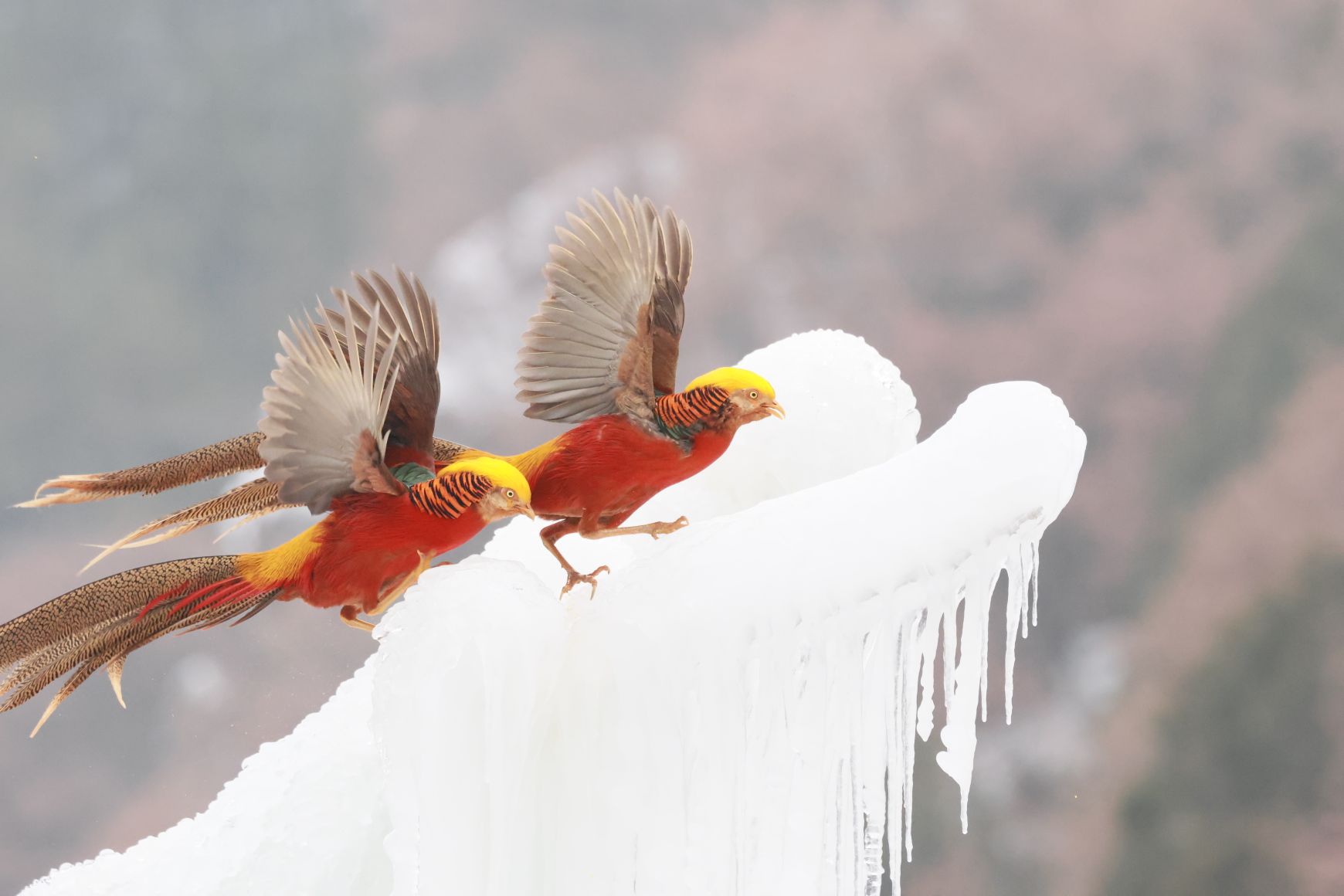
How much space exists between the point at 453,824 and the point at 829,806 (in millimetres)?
187

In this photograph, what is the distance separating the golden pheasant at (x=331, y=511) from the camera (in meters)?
0.58

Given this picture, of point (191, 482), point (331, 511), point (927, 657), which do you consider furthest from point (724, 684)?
point (191, 482)

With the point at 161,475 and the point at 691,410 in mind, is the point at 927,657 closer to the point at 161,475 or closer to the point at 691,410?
the point at 691,410

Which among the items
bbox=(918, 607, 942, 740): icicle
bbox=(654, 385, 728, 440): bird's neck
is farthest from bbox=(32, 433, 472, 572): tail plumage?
bbox=(918, 607, 942, 740): icicle

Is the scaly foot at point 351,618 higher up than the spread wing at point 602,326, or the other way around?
the spread wing at point 602,326

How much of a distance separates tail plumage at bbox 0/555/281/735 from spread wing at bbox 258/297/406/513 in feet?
0.20

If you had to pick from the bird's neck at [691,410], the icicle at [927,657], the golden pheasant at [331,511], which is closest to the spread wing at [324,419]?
the golden pheasant at [331,511]

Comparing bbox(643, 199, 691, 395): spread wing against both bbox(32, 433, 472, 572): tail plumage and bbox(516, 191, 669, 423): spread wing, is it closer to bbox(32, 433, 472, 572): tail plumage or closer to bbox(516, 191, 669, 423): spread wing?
bbox(516, 191, 669, 423): spread wing

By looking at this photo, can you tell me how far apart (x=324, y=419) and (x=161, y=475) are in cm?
13

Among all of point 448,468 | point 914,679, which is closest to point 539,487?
point 448,468

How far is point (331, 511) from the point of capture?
2.02 ft

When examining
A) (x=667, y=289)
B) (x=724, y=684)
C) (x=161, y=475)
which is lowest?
(x=724, y=684)

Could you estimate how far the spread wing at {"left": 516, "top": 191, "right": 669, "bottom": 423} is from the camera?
0.66 meters

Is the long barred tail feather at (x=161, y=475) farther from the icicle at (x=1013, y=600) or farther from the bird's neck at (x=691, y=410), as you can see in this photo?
the icicle at (x=1013, y=600)
